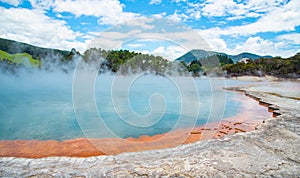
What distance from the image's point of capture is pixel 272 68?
4122 cm

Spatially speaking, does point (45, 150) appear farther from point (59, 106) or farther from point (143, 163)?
point (59, 106)

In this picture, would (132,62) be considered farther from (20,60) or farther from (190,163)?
(190,163)

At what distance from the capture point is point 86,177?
2873mm

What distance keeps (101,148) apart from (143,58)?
54.9 feet

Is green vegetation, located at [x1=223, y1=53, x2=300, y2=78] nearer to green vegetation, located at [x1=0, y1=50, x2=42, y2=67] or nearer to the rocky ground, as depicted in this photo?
green vegetation, located at [x1=0, y1=50, x2=42, y2=67]

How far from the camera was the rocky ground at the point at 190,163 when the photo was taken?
296 cm

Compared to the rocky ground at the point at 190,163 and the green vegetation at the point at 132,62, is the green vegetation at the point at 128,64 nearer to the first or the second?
the green vegetation at the point at 132,62

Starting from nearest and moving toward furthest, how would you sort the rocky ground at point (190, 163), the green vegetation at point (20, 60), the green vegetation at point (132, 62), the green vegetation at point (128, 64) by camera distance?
1. the rocky ground at point (190, 163)
2. the green vegetation at point (132, 62)
3. the green vegetation at point (128, 64)
4. the green vegetation at point (20, 60)

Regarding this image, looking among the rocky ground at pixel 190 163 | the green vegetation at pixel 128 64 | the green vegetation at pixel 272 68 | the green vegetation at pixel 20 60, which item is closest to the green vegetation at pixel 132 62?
the green vegetation at pixel 128 64

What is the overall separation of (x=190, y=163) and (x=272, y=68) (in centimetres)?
4429

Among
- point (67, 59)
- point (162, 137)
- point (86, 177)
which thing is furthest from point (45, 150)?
point (67, 59)

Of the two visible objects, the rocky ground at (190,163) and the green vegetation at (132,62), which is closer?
the rocky ground at (190,163)

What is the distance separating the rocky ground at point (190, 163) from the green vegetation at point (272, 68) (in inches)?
1532

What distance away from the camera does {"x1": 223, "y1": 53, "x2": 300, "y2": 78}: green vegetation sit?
36750 millimetres
